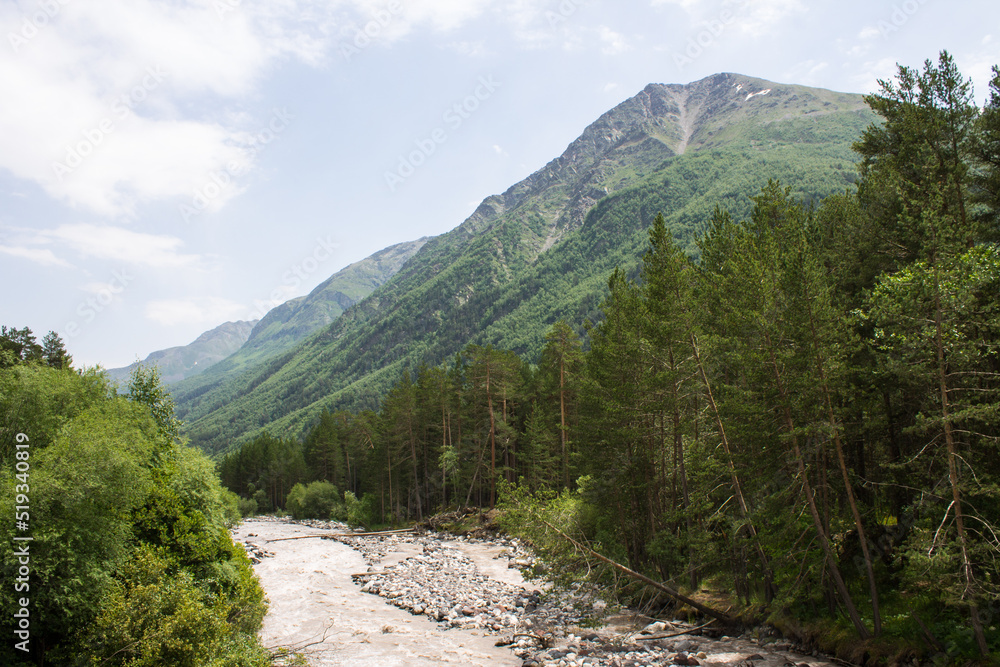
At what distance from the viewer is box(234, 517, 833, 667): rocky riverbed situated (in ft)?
58.0

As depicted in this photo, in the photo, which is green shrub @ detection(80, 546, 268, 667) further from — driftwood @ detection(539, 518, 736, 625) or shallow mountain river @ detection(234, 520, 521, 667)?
driftwood @ detection(539, 518, 736, 625)

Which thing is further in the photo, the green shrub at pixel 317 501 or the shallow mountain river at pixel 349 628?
the green shrub at pixel 317 501

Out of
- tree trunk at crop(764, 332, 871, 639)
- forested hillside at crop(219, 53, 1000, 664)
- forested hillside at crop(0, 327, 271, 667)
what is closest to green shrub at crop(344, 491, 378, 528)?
forested hillside at crop(219, 53, 1000, 664)

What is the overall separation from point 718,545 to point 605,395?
8127 mm

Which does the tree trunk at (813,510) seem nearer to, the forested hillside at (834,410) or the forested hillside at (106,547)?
the forested hillside at (834,410)

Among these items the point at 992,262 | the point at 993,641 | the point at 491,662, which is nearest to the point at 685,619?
the point at 491,662

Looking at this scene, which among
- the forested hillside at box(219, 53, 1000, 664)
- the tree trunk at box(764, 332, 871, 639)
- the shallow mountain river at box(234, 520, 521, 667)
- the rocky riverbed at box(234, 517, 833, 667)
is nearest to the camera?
the forested hillside at box(219, 53, 1000, 664)

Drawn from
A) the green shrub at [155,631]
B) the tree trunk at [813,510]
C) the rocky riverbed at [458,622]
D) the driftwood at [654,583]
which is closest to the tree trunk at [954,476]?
the tree trunk at [813,510]

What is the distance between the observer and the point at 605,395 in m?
25.1

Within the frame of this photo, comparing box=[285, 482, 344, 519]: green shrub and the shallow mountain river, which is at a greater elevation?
the shallow mountain river

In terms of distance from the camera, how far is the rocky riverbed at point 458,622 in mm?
17688

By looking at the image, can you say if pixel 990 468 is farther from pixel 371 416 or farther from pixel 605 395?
pixel 371 416

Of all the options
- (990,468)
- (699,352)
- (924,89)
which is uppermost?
(924,89)

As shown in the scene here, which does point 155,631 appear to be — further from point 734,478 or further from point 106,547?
point 734,478
